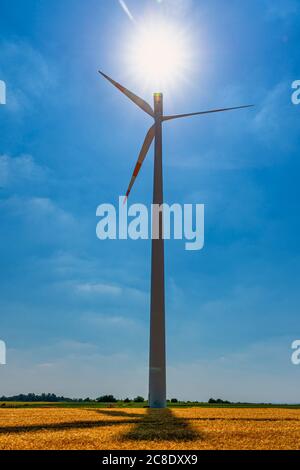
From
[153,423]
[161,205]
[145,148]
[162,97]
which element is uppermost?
[162,97]

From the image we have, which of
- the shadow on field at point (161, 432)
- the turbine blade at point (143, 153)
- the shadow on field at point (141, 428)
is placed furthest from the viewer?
the turbine blade at point (143, 153)

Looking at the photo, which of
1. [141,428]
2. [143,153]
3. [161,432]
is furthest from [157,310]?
[161,432]

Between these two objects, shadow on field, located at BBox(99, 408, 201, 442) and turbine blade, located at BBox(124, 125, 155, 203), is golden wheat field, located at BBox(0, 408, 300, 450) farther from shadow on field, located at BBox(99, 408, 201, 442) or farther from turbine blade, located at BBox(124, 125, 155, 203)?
turbine blade, located at BBox(124, 125, 155, 203)

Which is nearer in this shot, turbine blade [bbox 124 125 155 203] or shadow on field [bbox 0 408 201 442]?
shadow on field [bbox 0 408 201 442]

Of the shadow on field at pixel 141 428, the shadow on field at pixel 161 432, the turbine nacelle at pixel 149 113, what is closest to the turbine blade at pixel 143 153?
the turbine nacelle at pixel 149 113

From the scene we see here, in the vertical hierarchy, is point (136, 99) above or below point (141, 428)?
above

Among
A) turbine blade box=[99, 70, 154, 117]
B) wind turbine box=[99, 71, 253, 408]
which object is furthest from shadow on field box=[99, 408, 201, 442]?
turbine blade box=[99, 70, 154, 117]

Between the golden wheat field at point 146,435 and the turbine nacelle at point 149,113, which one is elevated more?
the turbine nacelle at point 149,113

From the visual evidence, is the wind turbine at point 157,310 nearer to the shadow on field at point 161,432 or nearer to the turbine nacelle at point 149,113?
the turbine nacelle at point 149,113

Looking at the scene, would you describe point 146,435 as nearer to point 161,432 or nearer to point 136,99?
point 161,432
